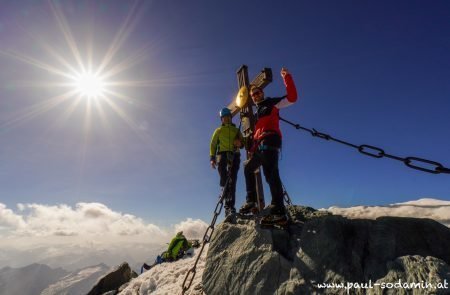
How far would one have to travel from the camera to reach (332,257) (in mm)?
5102

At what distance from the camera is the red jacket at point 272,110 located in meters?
7.01

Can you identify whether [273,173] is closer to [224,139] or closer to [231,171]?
[231,171]

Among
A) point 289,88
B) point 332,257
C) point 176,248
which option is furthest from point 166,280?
point 289,88

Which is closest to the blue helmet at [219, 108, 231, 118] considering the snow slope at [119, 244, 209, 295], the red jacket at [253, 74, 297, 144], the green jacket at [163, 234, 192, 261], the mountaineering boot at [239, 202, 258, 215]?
the red jacket at [253, 74, 297, 144]

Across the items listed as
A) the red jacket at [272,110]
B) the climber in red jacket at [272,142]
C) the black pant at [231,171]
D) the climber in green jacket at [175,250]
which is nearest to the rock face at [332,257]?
the climber in red jacket at [272,142]

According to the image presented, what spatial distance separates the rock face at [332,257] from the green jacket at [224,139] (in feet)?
10.3

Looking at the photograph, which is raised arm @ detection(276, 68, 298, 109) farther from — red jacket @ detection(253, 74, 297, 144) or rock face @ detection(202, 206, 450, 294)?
rock face @ detection(202, 206, 450, 294)

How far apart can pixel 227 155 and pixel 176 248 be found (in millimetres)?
7287

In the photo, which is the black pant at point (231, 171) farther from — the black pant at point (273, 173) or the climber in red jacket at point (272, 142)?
the black pant at point (273, 173)

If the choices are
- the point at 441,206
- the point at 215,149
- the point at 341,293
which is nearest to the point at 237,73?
the point at 215,149

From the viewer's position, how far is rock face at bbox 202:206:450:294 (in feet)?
14.5

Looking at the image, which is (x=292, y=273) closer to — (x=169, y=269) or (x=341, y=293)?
(x=341, y=293)

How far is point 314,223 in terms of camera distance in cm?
594

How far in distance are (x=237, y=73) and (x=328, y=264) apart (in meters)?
7.57
